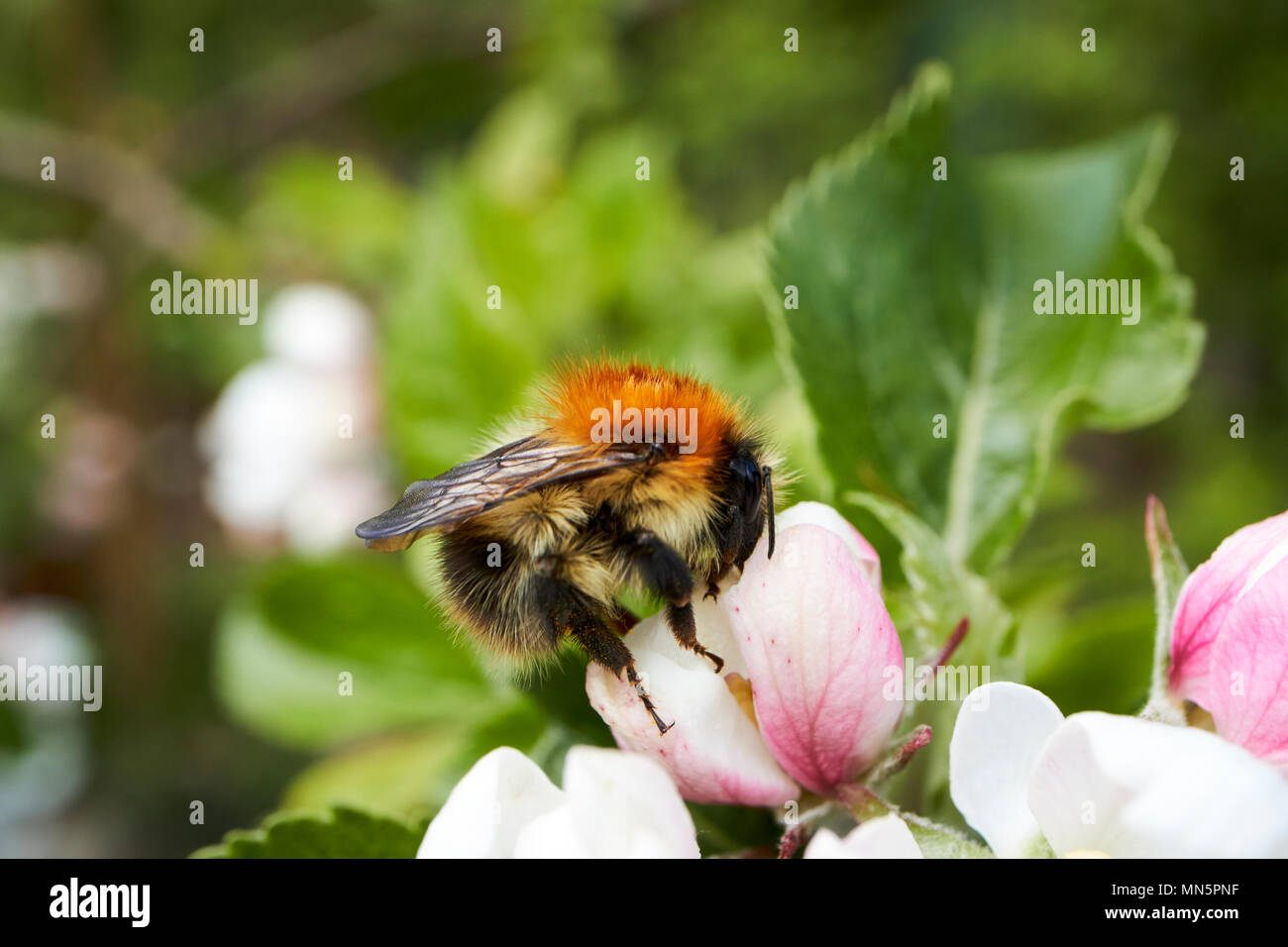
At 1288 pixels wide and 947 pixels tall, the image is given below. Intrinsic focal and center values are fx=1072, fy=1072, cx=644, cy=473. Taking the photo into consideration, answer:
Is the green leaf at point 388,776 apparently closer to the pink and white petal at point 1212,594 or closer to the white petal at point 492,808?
the white petal at point 492,808

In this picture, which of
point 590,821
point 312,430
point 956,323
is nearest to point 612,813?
point 590,821

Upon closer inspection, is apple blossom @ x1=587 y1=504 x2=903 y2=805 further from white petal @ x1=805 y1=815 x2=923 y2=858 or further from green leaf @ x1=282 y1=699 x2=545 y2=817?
green leaf @ x1=282 y1=699 x2=545 y2=817

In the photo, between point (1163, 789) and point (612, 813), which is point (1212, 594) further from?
point (612, 813)

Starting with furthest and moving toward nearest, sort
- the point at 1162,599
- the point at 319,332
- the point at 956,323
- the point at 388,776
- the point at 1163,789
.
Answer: the point at 319,332
the point at 388,776
the point at 956,323
the point at 1162,599
the point at 1163,789

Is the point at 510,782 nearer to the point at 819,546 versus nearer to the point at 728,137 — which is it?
the point at 819,546

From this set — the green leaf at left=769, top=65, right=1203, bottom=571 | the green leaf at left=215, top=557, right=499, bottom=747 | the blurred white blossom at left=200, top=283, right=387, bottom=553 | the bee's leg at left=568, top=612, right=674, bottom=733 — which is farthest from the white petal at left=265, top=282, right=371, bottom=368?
the bee's leg at left=568, top=612, right=674, bottom=733

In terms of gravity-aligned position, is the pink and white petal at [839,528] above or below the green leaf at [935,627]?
above

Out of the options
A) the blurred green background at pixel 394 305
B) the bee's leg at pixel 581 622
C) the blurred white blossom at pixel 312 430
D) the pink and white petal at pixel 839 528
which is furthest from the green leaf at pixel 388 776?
the pink and white petal at pixel 839 528
